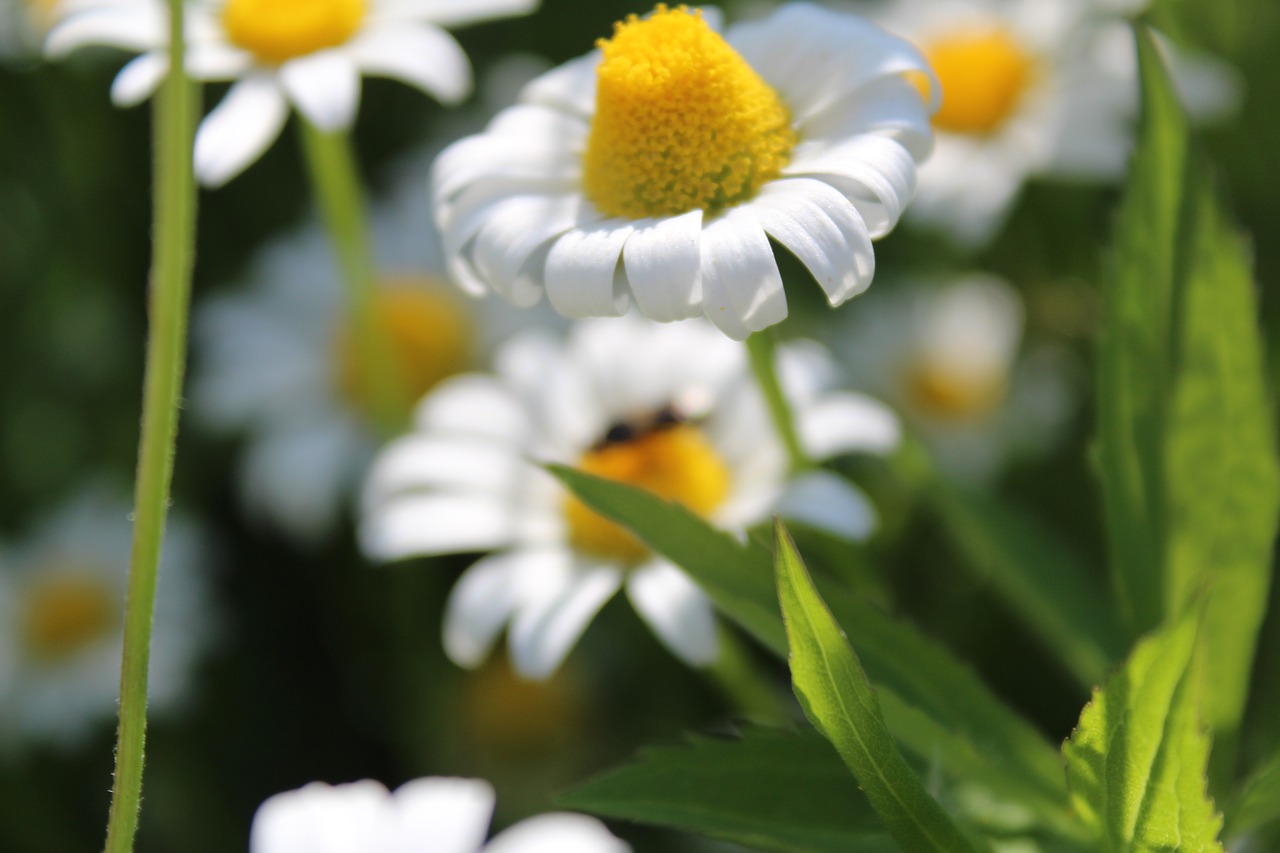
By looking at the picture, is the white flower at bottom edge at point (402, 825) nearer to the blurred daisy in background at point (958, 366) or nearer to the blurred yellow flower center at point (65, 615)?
the blurred daisy in background at point (958, 366)

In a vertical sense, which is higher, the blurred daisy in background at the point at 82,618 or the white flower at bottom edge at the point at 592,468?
the white flower at bottom edge at the point at 592,468

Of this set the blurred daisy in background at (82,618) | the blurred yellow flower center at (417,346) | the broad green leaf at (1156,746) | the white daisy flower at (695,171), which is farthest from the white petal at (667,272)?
the blurred daisy in background at (82,618)

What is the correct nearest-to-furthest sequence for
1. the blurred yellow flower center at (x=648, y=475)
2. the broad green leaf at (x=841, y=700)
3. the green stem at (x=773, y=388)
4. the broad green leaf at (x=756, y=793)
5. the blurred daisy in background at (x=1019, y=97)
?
the broad green leaf at (x=841, y=700), the broad green leaf at (x=756, y=793), the green stem at (x=773, y=388), the blurred yellow flower center at (x=648, y=475), the blurred daisy in background at (x=1019, y=97)

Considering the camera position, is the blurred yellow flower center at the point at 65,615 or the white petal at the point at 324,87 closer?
the white petal at the point at 324,87

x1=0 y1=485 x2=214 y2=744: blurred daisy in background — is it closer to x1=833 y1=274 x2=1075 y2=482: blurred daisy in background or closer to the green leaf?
x1=833 y1=274 x2=1075 y2=482: blurred daisy in background

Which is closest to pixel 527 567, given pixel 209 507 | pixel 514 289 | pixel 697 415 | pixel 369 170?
pixel 697 415

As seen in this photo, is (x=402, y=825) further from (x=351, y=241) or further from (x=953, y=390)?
(x=953, y=390)

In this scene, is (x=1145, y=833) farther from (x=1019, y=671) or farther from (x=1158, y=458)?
(x=1019, y=671)

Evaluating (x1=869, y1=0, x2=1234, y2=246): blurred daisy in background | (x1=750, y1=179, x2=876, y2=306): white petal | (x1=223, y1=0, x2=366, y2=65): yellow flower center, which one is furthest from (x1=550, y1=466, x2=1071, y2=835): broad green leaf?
(x1=869, y1=0, x2=1234, y2=246): blurred daisy in background
